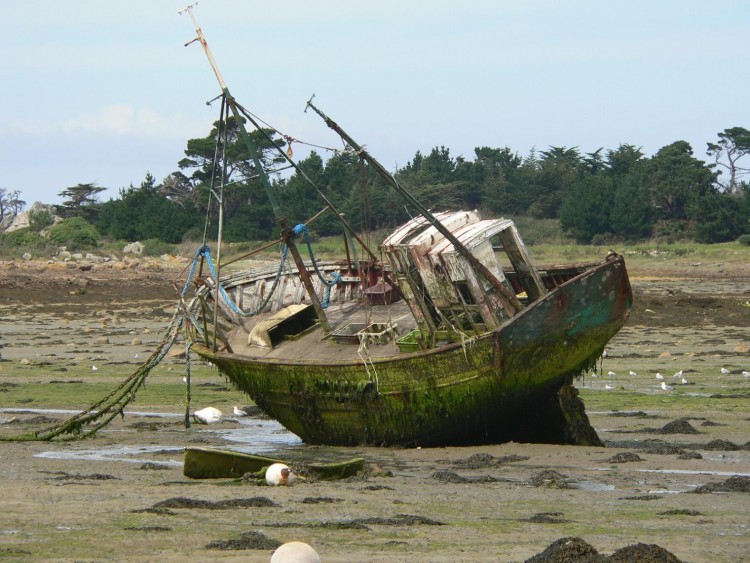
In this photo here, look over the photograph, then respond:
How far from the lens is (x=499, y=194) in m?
72.9

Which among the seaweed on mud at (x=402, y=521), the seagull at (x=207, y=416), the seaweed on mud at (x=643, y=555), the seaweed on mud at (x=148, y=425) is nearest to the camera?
the seaweed on mud at (x=643, y=555)

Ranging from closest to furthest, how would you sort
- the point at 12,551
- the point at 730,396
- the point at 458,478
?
the point at 12,551 → the point at 458,478 → the point at 730,396

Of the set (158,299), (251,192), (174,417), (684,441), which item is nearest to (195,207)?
(251,192)

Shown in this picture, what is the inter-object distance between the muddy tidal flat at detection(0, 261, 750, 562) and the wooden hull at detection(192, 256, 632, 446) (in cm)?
28

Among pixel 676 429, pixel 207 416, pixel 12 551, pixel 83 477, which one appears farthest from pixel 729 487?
pixel 207 416

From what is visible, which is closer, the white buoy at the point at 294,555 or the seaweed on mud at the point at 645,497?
the white buoy at the point at 294,555

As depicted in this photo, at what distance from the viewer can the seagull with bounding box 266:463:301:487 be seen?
10680 mm

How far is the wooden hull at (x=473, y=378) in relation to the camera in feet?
42.8

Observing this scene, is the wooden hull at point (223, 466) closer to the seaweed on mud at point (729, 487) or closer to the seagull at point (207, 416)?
the seaweed on mud at point (729, 487)

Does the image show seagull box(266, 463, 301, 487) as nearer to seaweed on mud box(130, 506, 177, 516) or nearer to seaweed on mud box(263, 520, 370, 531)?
seaweed on mud box(130, 506, 177, 516)

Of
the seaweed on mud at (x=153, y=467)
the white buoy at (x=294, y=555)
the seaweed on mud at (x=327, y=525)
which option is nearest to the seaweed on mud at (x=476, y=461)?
the seaweed on mud at (x=153, y=467)

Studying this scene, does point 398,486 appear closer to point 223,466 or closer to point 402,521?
point 223,466

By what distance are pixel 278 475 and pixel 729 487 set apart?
3797mm

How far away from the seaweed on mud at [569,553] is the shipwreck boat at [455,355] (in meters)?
5.45
